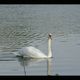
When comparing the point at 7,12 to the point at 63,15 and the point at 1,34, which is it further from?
the point at 1,34

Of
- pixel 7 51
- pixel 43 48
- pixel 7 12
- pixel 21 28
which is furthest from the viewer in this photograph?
pixel 7 12

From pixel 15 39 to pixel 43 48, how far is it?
4.19 ft

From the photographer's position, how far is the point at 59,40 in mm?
11297

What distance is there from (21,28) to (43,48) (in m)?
3.49

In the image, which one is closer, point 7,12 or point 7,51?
point 7,51

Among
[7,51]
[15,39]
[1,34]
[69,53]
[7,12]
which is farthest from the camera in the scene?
[7,12]

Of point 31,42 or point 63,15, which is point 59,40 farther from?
point 63,15

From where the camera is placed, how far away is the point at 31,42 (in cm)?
1143
